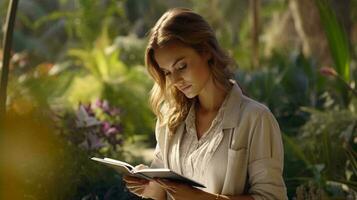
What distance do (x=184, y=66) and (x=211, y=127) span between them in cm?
29

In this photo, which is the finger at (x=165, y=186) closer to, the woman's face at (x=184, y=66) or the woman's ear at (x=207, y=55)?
the woman's face at (x=184, y=66)

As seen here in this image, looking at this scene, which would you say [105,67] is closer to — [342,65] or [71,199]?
[342,65]

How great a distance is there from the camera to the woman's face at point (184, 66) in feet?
9.96

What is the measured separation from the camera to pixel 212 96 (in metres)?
3.19

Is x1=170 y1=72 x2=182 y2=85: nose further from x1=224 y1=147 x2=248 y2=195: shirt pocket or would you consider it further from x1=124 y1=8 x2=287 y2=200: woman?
x1=224 y1=147 x2=248 y2=195: shirt pocket

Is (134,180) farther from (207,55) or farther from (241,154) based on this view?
(207,55)

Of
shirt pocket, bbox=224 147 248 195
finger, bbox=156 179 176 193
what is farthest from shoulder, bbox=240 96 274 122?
finger, bbox=156 179 176 193

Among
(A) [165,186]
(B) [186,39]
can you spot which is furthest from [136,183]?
(B) [186,39]

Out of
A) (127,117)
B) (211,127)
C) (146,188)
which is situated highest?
(211,127)

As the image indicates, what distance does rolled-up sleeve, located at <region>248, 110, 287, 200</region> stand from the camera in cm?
299

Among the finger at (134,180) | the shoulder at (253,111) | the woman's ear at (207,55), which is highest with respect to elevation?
the woman's ear at (207,55)

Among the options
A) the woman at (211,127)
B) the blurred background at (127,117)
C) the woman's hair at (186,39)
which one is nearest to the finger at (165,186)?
the woman at (211,127)

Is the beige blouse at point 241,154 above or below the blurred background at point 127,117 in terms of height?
above

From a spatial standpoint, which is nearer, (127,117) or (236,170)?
(236,170)
